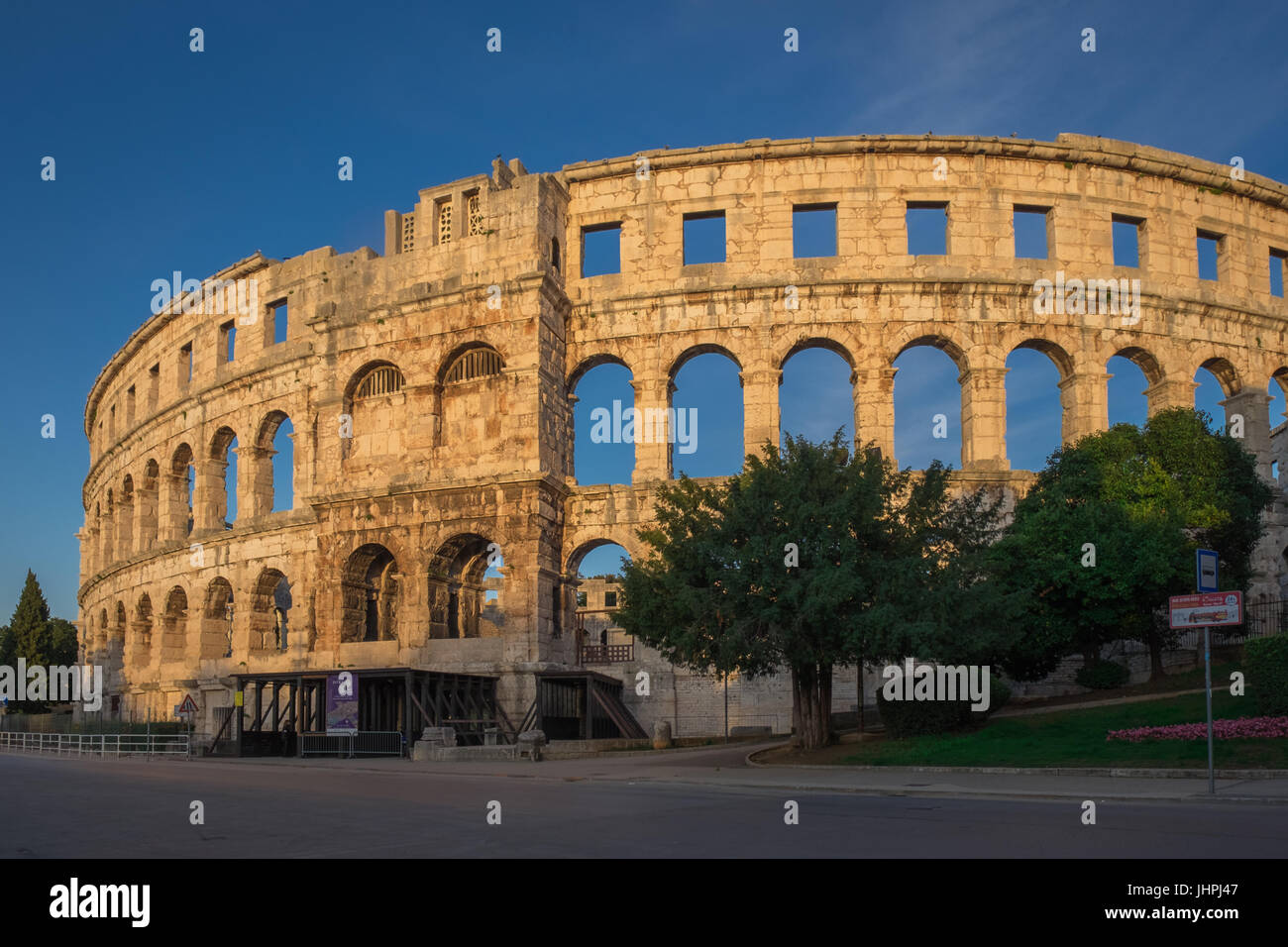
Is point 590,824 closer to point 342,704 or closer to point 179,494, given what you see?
point 342,704

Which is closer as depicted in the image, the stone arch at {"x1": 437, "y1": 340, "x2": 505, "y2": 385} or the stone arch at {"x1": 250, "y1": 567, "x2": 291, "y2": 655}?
the stone arch at {"x1": 437, "y1": 340, "x2": 505, "y2": 385}

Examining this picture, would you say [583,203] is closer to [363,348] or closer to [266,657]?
[363,348]

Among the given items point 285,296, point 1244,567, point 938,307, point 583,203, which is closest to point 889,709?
point 1244,567

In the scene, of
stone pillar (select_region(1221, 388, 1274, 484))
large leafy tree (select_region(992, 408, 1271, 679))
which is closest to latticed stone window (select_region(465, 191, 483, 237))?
large leafy tree (select_region(992, 408, 1271, 679))

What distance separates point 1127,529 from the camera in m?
27.3

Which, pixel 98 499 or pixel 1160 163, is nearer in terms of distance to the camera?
pixel 1160 163

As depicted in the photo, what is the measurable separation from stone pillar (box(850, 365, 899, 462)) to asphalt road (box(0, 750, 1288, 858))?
19.8 m

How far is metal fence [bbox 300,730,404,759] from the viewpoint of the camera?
96.3ft

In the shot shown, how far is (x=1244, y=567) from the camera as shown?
100ft

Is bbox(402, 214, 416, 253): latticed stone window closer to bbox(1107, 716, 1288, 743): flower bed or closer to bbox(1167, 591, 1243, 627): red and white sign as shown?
bbox(1107, 716, 1288, 743): flower bed

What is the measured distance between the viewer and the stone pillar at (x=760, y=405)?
36281mm

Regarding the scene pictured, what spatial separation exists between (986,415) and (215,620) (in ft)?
98.9

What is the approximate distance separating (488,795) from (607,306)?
24.1m

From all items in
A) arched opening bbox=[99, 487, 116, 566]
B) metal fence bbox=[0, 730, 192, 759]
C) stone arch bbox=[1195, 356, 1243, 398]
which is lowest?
metal fence bbox=[0, 730, 192, 759]
